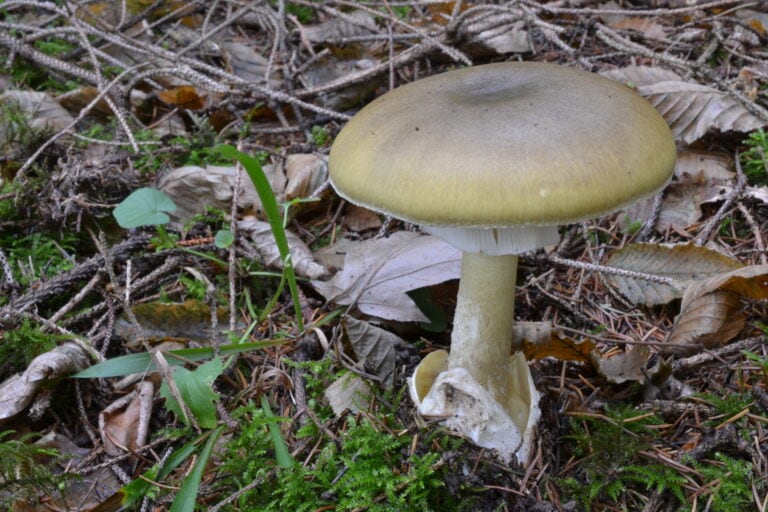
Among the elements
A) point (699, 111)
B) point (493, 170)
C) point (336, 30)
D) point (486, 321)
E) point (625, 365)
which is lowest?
point (625, 365)

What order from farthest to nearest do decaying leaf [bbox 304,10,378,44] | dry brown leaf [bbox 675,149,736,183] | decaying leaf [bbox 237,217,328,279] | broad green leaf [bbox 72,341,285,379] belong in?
decaying leaf [bbox 304,10,378,44] → dry brown leaf [bbox 675,149,736,183] → decaying leaf [bbox 237,217,328,279] → broad green leaf [bbox 72,341,285,379]

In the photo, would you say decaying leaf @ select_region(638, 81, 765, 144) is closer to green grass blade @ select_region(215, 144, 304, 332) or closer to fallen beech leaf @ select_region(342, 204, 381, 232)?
fallen beech leaf @ select_region(342, 204, 381, 232)

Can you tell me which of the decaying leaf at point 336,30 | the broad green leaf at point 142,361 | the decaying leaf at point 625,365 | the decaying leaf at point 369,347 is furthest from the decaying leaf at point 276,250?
the decaying leaf at point 336,30

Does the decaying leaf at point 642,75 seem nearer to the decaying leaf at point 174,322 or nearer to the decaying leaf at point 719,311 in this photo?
the decaying leaf at point 719,311

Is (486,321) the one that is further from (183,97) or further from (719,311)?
(183,97)

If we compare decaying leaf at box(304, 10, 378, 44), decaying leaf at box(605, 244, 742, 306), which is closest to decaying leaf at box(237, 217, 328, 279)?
decaying leaf at box(605, 244, 742, 306)

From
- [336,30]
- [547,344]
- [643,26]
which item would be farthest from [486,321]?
[336,30]

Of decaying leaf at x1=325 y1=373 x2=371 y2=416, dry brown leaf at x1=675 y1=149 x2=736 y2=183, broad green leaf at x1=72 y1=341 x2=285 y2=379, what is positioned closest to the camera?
broad green leaf at x1=72 y1=341 x2=285 y2=379
